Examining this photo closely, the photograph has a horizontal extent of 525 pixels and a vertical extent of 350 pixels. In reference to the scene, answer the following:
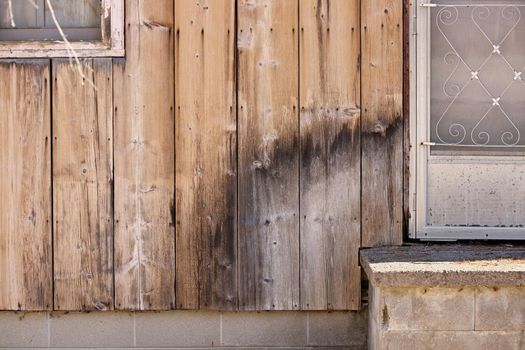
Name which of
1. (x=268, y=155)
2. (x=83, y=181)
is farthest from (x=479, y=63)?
(x=83, y=181)

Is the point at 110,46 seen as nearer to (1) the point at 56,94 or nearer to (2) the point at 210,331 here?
(1) the point at 56,94

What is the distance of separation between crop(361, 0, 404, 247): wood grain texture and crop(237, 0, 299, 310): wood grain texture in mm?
350

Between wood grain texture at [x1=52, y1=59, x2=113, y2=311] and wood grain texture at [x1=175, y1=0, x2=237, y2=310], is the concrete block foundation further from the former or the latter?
wood grain texture at [x1=52, y1=59, x2=113, y2=311]

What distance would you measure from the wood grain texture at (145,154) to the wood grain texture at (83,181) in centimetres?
5

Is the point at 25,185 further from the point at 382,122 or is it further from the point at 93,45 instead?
the point at 382,122

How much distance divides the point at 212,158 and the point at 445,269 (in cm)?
128

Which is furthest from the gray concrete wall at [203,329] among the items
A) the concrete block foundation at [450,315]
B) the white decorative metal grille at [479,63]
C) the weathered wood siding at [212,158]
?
the white decorative metal grille at [479,63]

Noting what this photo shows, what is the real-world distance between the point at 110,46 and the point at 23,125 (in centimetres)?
59

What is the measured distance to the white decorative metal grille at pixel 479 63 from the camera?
160 inches

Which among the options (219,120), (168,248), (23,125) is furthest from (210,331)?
(23,125)

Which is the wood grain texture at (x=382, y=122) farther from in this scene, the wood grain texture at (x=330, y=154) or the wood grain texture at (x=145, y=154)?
the wood grain texture at (x=145, y=154)

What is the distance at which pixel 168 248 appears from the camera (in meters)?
4.05

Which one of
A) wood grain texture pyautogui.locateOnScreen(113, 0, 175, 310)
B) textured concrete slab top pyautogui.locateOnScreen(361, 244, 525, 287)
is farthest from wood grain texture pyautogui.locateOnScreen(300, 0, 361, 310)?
wood grain texture pyautogui.locateOnScreen(113, 0, 175, 310)

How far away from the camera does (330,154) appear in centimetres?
404
